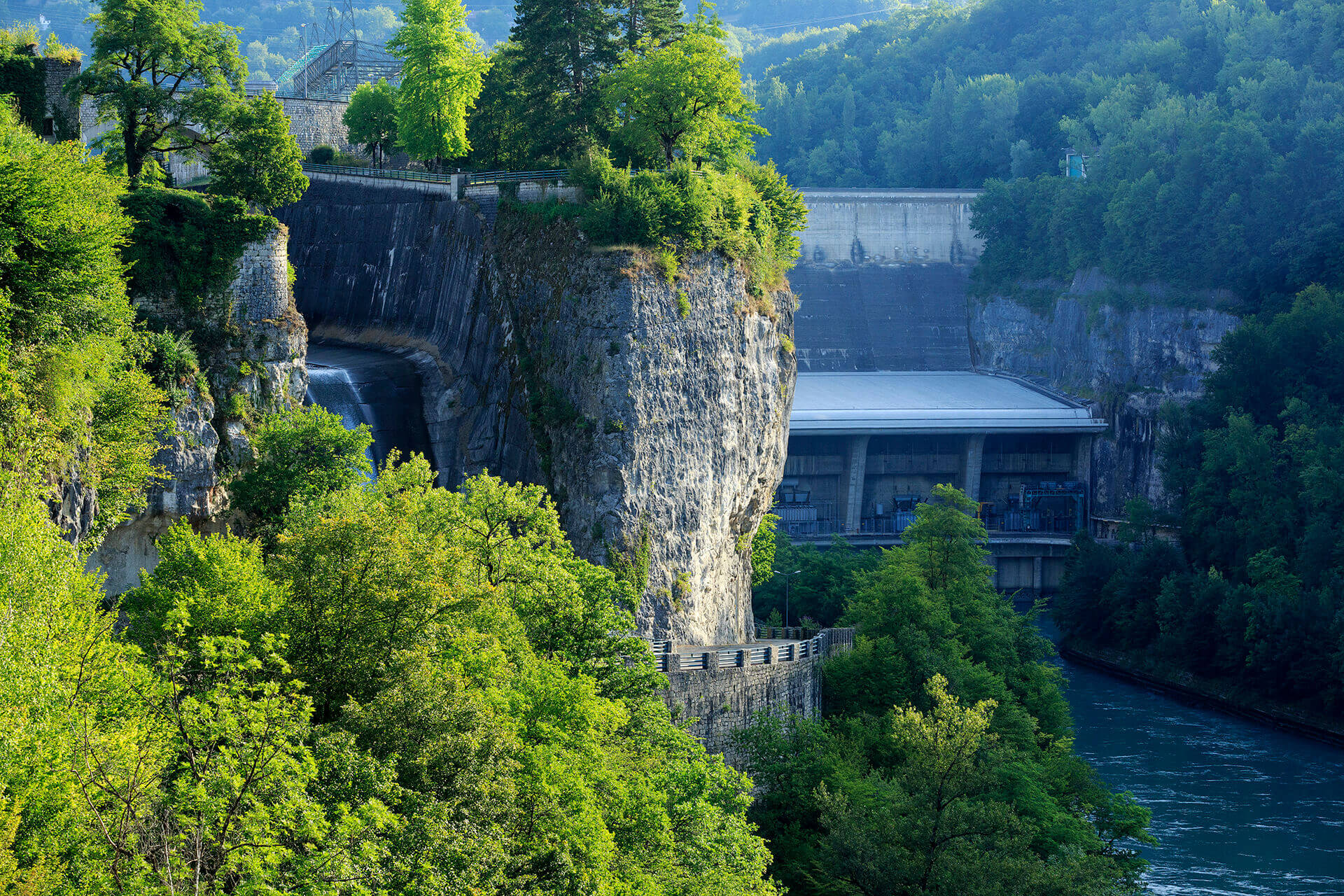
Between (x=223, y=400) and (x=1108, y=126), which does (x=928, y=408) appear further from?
(x=223, y=400)

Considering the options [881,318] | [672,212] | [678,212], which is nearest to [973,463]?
[881,318]

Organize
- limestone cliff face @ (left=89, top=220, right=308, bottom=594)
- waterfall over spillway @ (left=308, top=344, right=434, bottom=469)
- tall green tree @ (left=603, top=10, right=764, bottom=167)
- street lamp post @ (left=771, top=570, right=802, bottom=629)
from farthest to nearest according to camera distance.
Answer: street lamp post @ (left=771, top=570, right=802, bottom=629) → tall green tree @ (left=603, top=10, right=764, bottom=167) → waterfall over spillway @ (left=308, top=344, right=434, bottom=469) → limestone cliff face @ (left=89, top=220, right=308, bottom=594)

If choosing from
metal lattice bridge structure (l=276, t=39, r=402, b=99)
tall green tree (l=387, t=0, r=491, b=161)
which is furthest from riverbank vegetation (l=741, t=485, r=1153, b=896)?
metal lattice bridge structure (l=276, t=39, r=402, b=99)

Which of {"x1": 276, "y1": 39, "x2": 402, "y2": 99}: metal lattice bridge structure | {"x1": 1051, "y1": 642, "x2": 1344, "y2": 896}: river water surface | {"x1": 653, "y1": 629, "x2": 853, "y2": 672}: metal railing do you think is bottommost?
{"x1": 1051, "y1": 642, "x2": 1344, "y2": 896}: river water surface

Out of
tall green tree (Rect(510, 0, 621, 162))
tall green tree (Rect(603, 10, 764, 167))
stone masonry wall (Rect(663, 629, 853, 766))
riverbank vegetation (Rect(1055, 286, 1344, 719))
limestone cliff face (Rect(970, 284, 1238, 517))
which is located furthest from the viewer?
limestone cliff face (Rect(970, 284, 1238, 517))

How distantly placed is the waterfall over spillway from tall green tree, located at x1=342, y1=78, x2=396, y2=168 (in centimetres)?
2163

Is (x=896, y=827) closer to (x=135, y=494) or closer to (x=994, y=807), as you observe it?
(x=994, y=807)

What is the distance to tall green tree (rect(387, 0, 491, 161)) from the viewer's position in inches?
2446

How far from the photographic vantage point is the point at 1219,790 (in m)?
56.3

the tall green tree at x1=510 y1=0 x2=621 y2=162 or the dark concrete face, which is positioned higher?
the tall green tree at x1=510 y1=0 x2=621 y2=162

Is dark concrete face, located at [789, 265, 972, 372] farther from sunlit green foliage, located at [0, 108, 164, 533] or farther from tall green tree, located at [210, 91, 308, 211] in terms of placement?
sunlit green foliage, located at [0, 108, 164, 533]

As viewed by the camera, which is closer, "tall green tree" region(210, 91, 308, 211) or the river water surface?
"tall green tree" region(210, 91, 308, 211)

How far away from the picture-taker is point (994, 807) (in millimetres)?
40281

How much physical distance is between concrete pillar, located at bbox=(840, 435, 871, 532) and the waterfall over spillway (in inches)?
1735
